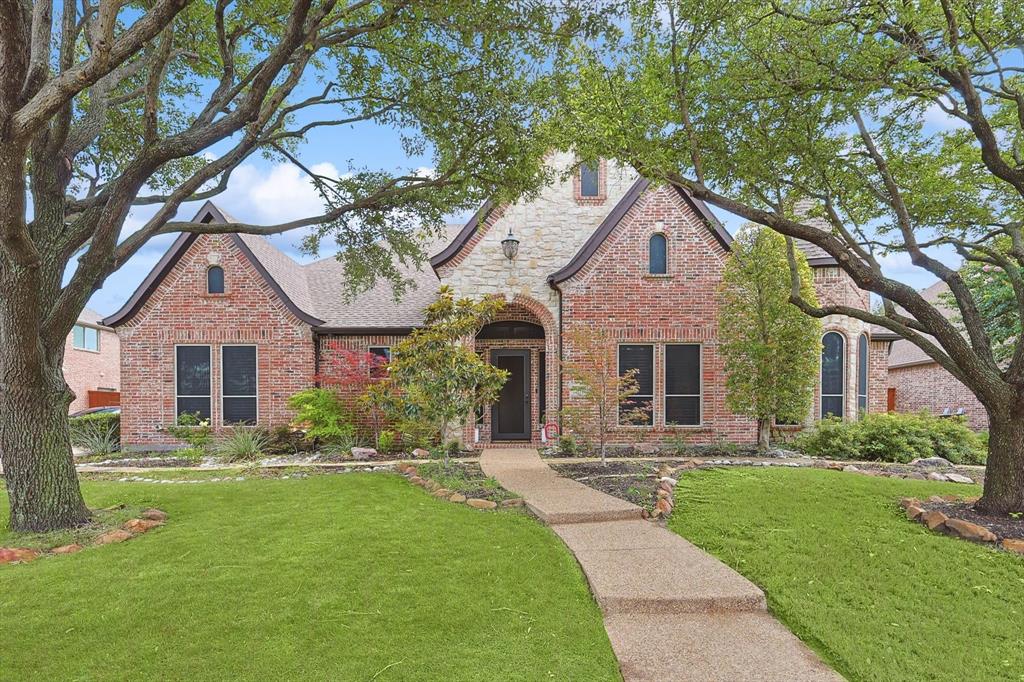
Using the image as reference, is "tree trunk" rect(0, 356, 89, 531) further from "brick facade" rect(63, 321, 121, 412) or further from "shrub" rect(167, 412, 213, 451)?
"brick facade" rect(63, 321, 121, 412)

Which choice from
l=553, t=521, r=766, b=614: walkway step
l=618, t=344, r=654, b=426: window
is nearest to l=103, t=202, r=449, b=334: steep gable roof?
l=618, t=344, r=654, b=426: window

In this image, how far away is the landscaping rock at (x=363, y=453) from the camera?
37.6 feet

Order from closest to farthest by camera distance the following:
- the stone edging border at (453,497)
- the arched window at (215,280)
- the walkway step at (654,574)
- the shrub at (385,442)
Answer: the walkway step at (654,574) < the stone edging border at (453,497) < the shrub at (385,442) < the arched window at (215,280)

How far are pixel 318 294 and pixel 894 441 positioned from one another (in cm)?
1505

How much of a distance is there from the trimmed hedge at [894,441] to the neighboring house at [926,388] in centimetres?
814

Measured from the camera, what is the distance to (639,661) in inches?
131

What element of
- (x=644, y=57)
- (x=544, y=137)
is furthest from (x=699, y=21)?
(x=544, y=137)

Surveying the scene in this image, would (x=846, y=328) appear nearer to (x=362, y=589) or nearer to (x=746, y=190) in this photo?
(x=746, y=190)

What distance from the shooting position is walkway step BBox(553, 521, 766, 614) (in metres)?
4.08

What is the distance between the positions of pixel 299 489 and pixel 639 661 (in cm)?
620

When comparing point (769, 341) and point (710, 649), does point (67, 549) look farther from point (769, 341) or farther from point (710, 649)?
point (769, 341)

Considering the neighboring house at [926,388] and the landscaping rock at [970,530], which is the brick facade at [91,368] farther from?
the neighboring house at [926,388]

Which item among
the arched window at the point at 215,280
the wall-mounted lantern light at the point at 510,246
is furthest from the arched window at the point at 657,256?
the arched window at the point at 215,280

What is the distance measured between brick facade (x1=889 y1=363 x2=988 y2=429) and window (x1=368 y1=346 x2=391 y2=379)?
18690 mm
